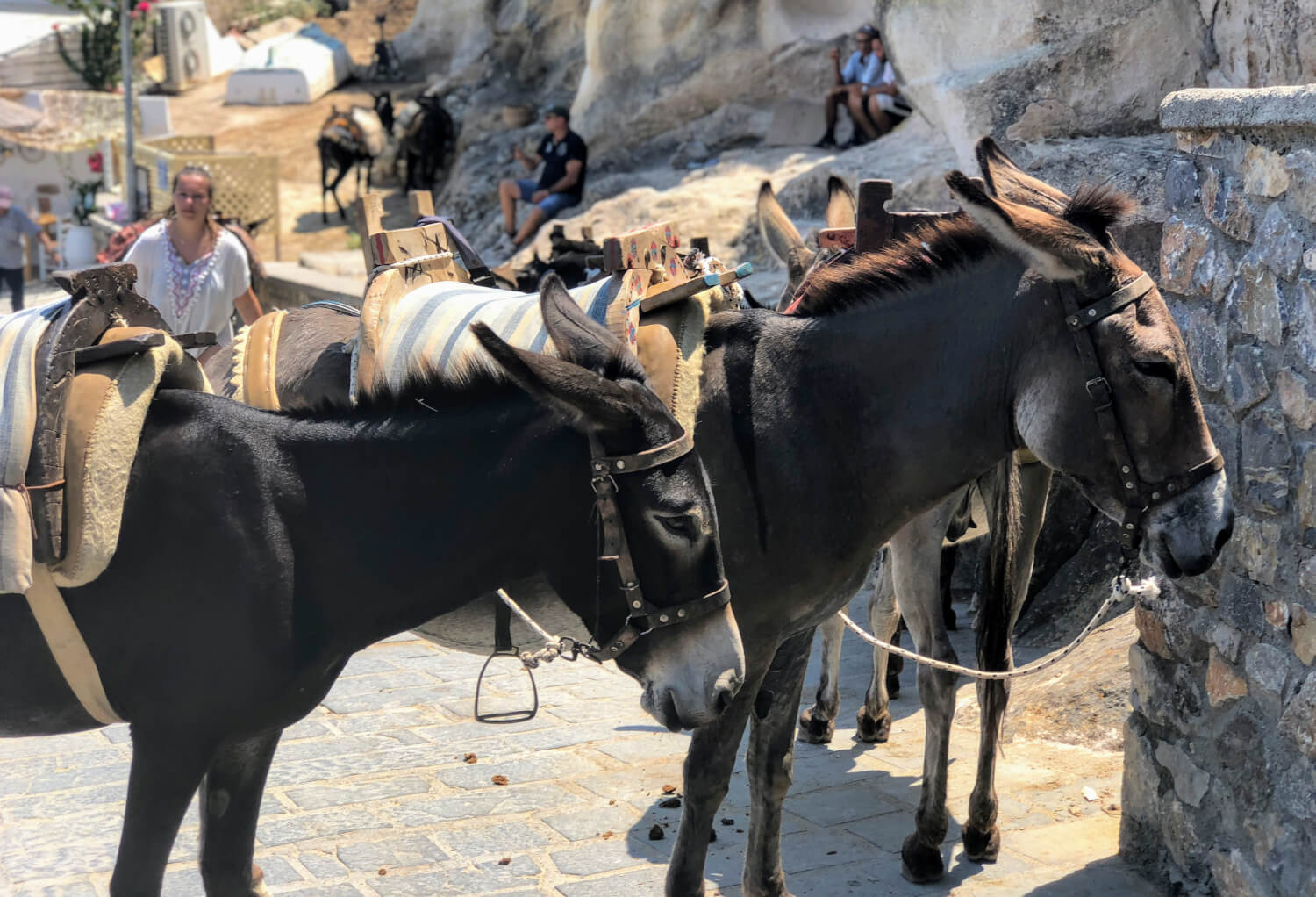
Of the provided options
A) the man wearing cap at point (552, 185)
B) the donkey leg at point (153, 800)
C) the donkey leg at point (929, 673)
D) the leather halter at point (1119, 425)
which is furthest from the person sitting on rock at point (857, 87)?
the donkey leg at point (153, 800)

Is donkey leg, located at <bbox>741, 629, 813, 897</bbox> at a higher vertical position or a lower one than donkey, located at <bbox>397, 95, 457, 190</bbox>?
lower

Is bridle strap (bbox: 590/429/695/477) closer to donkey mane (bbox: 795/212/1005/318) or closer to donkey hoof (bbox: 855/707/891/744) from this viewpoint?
donkey mane (bbox: 795/212/1005/318)

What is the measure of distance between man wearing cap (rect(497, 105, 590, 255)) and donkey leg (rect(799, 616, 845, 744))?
11139 millimetres

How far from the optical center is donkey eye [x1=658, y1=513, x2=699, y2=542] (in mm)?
2447

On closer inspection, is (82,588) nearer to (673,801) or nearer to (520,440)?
(520,440)

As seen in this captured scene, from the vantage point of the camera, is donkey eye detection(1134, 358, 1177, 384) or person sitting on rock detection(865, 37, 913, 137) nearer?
donkey eye detection(1134, 358, 1177, 384)

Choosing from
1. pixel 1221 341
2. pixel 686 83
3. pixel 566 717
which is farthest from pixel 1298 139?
pixel 686 83

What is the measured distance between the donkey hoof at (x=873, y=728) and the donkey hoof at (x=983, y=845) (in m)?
1.02

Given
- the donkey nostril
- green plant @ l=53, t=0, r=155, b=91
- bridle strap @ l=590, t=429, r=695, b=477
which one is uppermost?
green plant @ l=53, t=0, r=155, b=91

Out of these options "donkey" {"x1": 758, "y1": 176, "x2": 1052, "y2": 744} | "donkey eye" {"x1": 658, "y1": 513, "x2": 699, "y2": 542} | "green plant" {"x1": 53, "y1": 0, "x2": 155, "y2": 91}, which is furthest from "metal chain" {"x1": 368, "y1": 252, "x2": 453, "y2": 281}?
"green plant" {"x1": 53, "y1": 0, "x2": 155, "y2": 91}

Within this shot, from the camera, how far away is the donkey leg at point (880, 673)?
17.0 ft

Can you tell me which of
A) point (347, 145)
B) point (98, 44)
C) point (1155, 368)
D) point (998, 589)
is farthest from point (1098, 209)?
point (98, 44)

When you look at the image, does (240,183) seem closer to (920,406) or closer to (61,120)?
(61,120)

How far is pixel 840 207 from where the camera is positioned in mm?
4969
